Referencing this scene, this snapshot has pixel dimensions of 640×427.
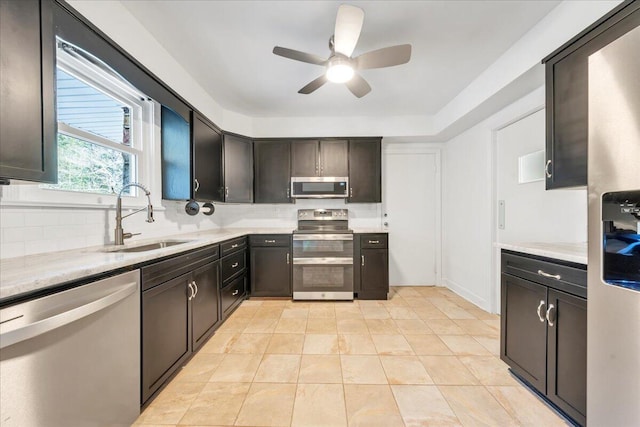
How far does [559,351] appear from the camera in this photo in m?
1.39

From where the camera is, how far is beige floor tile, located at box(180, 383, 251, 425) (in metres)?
1.43

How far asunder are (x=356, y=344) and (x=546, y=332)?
4.41 ft

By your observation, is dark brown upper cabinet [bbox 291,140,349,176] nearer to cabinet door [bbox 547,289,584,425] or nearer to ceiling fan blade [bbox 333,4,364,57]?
ceiling fan blade [bbox 333,4,364,57]

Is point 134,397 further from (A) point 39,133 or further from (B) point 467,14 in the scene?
(B) point 467,14

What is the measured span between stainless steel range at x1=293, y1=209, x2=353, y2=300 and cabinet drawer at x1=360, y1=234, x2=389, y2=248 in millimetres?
175

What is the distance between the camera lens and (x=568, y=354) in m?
1.34

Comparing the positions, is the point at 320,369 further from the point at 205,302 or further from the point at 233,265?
the point at 233,265

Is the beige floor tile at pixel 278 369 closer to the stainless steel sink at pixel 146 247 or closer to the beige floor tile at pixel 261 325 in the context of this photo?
the beige floor tile at pixel 261 325

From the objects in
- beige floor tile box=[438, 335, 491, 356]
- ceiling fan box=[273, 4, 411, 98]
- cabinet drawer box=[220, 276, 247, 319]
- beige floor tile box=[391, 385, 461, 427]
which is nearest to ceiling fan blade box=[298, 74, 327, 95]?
ceiling fan box=[273, 4, 411, 98]

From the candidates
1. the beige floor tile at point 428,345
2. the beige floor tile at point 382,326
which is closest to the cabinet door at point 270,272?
the beige floor tile at point 382,326

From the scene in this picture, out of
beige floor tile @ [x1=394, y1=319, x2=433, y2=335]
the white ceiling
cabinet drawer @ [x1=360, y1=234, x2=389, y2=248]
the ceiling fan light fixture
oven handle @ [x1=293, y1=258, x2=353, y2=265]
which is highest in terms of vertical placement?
the white ceiling

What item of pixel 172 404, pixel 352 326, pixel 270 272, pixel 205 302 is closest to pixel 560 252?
pixel 352 326

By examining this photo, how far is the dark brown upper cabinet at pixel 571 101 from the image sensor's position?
1.33 meters

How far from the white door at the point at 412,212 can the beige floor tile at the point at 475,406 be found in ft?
7.91
